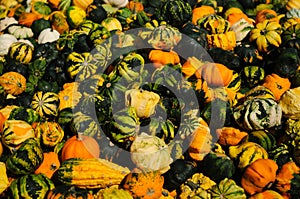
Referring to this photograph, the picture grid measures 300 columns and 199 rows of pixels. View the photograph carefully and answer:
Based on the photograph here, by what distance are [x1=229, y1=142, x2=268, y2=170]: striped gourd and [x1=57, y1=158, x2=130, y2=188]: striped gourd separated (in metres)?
1.00

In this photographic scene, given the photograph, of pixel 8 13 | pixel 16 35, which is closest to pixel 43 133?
pixel 16 35

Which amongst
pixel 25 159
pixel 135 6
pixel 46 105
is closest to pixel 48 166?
pixel 25 159

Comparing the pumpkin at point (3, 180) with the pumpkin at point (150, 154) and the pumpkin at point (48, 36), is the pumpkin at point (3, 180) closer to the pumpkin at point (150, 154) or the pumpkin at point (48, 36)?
the pumpkin at point (150, 154)

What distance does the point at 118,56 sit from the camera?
489 centimetres

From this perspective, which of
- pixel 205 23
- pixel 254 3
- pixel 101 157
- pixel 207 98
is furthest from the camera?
pixel 254 3

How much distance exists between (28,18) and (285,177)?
163 inches

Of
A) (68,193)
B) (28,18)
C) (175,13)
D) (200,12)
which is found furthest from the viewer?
(28,18)

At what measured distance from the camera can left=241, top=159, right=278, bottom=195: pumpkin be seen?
3828 mm

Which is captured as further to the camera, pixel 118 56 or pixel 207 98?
pixel 118 56

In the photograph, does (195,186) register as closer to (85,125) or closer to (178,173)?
(178,173)

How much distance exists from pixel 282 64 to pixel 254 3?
6.66 ft

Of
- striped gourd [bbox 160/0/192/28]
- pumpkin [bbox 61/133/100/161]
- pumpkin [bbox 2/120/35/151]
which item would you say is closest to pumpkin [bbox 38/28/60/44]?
striped gourd [bbox 160/0/192/28]

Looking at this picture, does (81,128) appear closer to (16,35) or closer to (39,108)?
(39,108)

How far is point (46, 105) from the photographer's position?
A: 4715 mm
